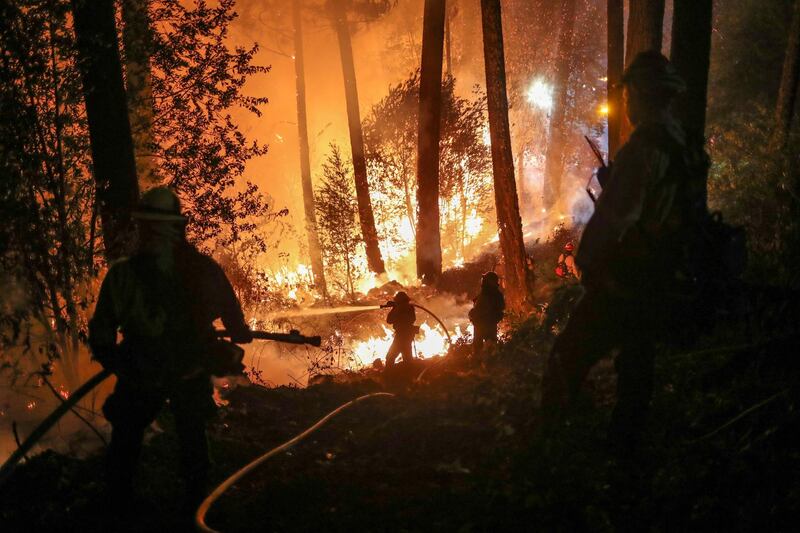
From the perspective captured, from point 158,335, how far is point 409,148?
73.6ft

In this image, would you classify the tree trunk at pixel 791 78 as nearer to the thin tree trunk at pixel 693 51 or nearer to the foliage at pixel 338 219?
the thin tree trunk at pixel 693 51

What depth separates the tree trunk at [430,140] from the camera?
58.0 ft

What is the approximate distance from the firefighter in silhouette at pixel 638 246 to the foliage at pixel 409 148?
20220 millimetres

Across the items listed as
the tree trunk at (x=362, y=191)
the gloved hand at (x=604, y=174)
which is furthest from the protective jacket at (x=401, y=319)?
the tree trunk at (x=362, y=191)

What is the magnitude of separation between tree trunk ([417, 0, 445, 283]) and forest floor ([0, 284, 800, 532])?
42.1ft

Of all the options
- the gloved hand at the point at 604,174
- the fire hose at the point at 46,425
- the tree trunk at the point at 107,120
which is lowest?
the fire hose at the point at 46,425

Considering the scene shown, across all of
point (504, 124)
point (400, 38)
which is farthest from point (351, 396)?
point (400, 38)

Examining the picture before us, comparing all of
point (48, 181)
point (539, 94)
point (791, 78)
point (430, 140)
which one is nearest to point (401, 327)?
point (48, 181)

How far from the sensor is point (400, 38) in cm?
5028

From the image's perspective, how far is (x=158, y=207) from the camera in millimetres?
3887

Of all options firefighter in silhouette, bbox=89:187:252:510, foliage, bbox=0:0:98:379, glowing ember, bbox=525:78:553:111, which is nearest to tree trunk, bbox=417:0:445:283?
foliage, bbox=0:0:98:379

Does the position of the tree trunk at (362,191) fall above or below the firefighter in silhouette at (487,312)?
above

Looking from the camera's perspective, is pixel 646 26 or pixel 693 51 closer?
pixel 693 51

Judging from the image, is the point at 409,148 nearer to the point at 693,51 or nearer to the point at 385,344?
the point at 385,344
